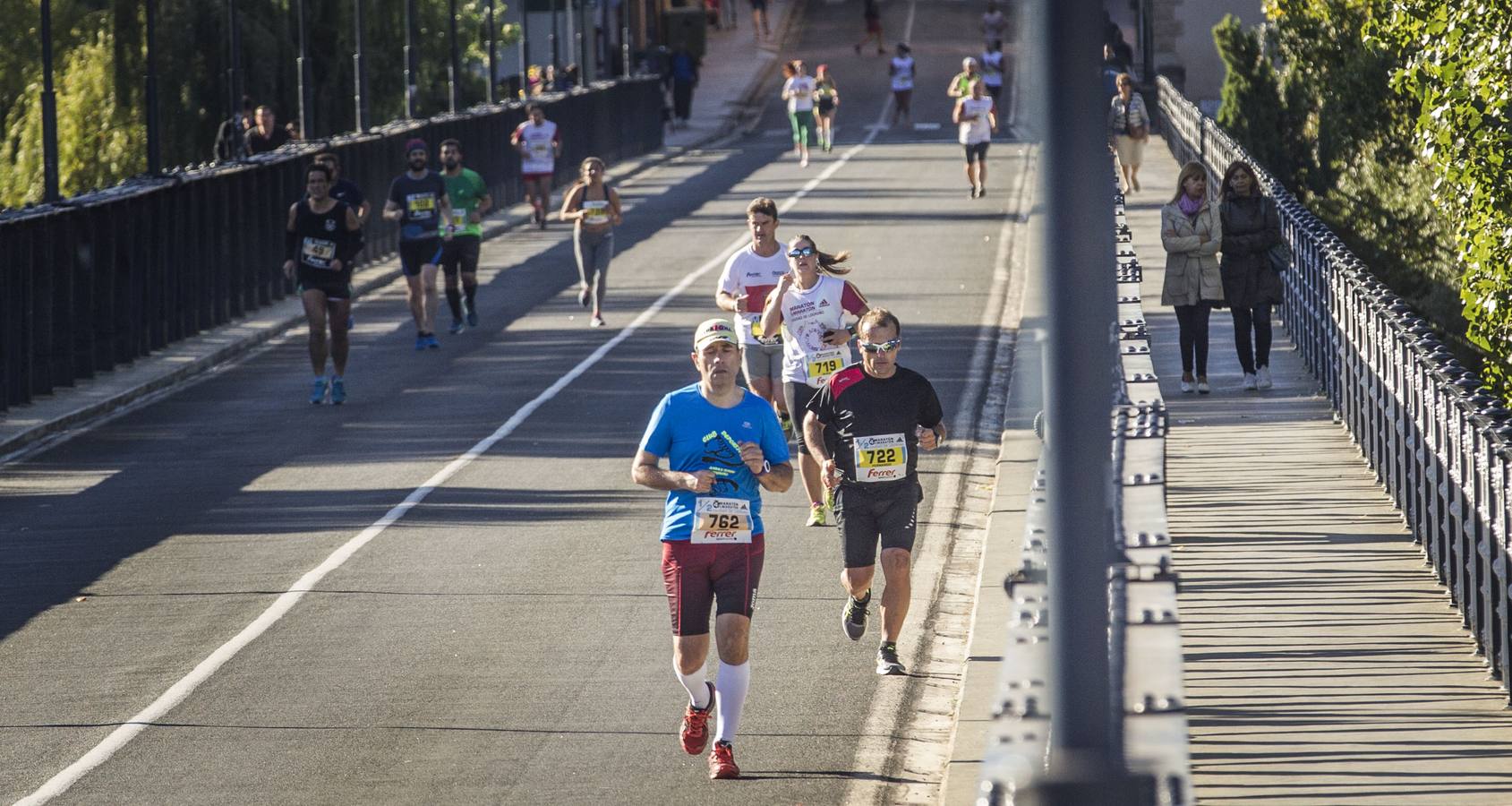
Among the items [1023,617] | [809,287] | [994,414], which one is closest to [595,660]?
[809,287]

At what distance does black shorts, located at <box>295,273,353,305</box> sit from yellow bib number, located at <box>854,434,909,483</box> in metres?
9.54

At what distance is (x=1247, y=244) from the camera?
1739cm

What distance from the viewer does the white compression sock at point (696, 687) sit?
9.12 meters

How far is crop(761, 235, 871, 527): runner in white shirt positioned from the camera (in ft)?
43.6

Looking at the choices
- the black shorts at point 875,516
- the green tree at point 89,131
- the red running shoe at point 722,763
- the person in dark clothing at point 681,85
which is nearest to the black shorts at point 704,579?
the red running shoe at point 722,763

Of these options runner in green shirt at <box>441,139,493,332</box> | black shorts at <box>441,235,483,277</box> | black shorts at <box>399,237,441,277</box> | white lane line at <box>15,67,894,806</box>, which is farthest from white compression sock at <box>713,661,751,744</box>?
black shorts at <box>441,235,483,277</box>

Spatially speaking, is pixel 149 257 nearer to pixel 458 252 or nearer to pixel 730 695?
pixel 458 252

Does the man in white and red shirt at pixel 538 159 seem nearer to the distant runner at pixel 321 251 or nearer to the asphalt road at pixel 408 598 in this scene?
the asphalt road at pixel 408 598

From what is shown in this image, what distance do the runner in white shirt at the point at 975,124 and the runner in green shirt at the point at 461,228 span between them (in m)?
A: 14.4

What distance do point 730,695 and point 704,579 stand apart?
1.61 feet

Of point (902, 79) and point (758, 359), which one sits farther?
point (902, 79)

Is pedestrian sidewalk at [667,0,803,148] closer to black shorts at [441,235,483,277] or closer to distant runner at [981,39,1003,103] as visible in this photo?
distant runner at [981,39,1003,103]

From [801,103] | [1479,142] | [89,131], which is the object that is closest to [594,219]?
[1479,142]

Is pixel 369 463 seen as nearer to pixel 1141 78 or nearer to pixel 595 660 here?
pixel 595 660
